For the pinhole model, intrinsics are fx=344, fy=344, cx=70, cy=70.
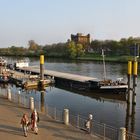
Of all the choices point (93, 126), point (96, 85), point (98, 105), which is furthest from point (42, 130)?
point (96, 85)

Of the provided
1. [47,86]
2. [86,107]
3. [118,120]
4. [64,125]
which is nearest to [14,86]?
[47,86]

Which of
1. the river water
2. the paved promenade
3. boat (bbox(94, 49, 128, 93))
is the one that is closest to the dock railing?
the paved promenade

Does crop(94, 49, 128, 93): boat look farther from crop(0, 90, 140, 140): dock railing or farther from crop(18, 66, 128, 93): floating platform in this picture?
crop(0, 90, 140, 140): dock railing

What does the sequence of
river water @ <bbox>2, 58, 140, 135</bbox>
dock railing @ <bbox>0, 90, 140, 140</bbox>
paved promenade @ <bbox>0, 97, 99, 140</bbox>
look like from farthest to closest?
1. river water @ <bbox>2, 58, 140, 135</bbox>
2. dock railing @ <bbox>0, 90, 140, 140</bbox>
3. paved promenade @ <bbox>0, 97, 99, 140</bbox>

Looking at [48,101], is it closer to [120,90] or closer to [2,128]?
[120,90]

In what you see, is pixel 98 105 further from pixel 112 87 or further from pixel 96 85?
pixel 96 85

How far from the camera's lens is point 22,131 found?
80.2ft

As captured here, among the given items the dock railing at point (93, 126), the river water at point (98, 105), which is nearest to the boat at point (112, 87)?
the river water at point (98, 105)

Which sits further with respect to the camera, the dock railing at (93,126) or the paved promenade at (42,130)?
the dock railing at (93,126)

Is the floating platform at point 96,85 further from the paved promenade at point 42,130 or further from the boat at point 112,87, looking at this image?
the paved promenade at point 42,130

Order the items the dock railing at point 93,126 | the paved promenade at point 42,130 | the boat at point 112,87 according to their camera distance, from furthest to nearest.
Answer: the boat at point 112,87 → the dock railing at point 93,126 → the paved promenade at point 42,130

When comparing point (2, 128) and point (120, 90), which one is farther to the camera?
point (120, 90)

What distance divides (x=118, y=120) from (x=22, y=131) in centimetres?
1625

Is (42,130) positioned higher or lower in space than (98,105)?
higher
